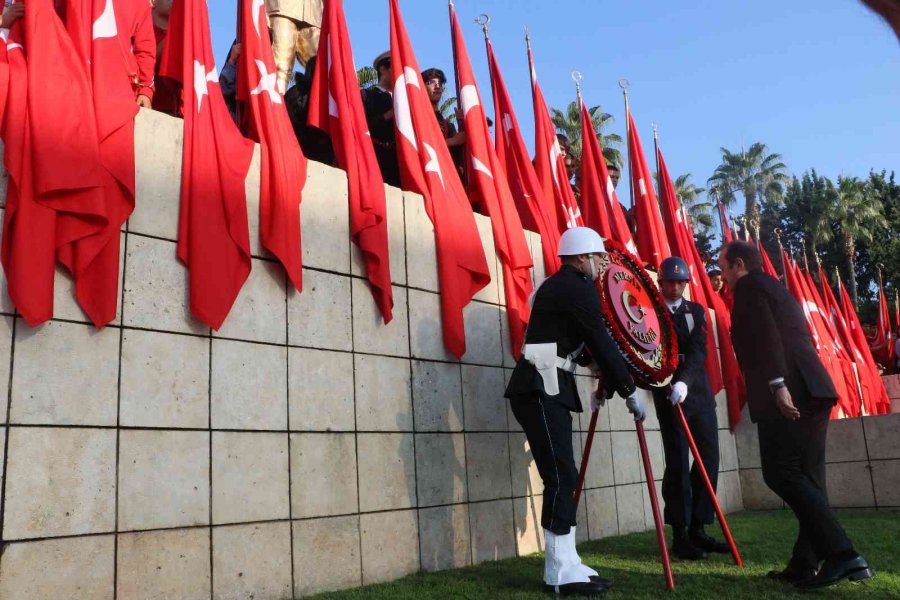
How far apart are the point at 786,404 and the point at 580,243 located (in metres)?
1.57

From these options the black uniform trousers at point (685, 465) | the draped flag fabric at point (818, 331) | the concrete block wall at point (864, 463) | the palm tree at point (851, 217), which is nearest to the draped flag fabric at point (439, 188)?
the black uniform trousers at point (685, 465)

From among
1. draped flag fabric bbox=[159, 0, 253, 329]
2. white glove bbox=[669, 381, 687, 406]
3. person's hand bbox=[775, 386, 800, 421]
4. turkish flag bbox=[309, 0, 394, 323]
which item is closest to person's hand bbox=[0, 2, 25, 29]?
draped flag fabric bbox=[159, 0, 253, 329]

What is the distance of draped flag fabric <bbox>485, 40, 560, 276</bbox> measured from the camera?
790cm

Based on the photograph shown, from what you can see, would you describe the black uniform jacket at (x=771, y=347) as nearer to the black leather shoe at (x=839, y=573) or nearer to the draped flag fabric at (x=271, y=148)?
the black leather shoe at (x=839, y=573)

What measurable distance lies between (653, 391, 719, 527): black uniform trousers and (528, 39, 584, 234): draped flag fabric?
2.82 meters

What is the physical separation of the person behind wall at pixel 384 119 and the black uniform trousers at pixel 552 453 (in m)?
2.82

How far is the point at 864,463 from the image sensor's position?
8.92 metres

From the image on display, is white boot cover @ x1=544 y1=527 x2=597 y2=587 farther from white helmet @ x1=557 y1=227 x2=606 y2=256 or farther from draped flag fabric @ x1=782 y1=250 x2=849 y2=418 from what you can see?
draped flag fabric @ x1=782 y1=250 x2=849 y2=418

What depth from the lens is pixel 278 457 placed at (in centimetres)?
472

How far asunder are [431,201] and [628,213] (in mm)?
5609

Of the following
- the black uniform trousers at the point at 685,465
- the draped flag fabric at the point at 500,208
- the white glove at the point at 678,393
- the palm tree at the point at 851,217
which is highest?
the palm tree at the point at 851,217

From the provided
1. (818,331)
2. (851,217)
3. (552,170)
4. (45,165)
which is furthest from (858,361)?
Result: (851,217)

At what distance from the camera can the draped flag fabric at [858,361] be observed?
53.0 ft

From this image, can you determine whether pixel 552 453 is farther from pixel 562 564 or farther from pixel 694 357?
pixel 694 357
